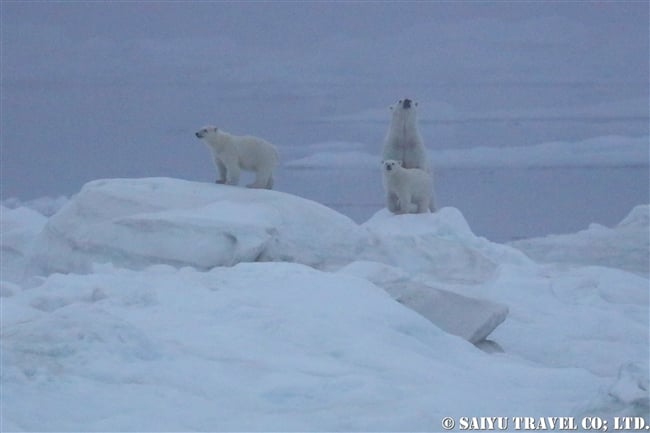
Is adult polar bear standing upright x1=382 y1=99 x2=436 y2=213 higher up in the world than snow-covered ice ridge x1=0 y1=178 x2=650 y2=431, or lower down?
higher up

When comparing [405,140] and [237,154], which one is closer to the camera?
[237,154]

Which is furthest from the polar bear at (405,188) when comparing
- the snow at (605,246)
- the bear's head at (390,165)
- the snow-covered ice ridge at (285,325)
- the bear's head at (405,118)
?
the snow at (605,246)

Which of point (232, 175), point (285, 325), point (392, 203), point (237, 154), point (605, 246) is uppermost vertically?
point (605, 246)

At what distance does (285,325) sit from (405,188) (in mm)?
5478

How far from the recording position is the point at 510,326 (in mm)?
7402

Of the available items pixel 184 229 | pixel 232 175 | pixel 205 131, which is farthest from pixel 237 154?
pixel 184 229

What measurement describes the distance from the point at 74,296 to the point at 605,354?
331 centimetres

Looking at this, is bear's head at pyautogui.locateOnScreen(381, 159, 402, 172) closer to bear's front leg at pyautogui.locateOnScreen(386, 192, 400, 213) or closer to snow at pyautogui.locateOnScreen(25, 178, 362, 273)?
bear's front leg at pyautogui.locateOnScreen(386, 192, 400, 213)

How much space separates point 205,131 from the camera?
9.55m

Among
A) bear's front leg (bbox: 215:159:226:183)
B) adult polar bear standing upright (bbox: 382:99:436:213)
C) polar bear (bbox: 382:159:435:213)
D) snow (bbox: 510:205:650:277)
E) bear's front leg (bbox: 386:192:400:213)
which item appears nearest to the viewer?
bear's front leg (bbox: 215:159:226:183)

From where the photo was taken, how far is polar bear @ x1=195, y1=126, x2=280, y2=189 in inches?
376

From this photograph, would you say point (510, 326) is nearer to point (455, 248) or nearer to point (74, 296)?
point (455, 248)

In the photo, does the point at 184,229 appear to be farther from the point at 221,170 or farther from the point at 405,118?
the point at 405,118

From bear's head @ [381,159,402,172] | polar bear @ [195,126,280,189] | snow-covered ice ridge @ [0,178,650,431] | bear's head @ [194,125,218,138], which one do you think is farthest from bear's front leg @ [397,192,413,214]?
bear's head @ [194,125,218,138]
